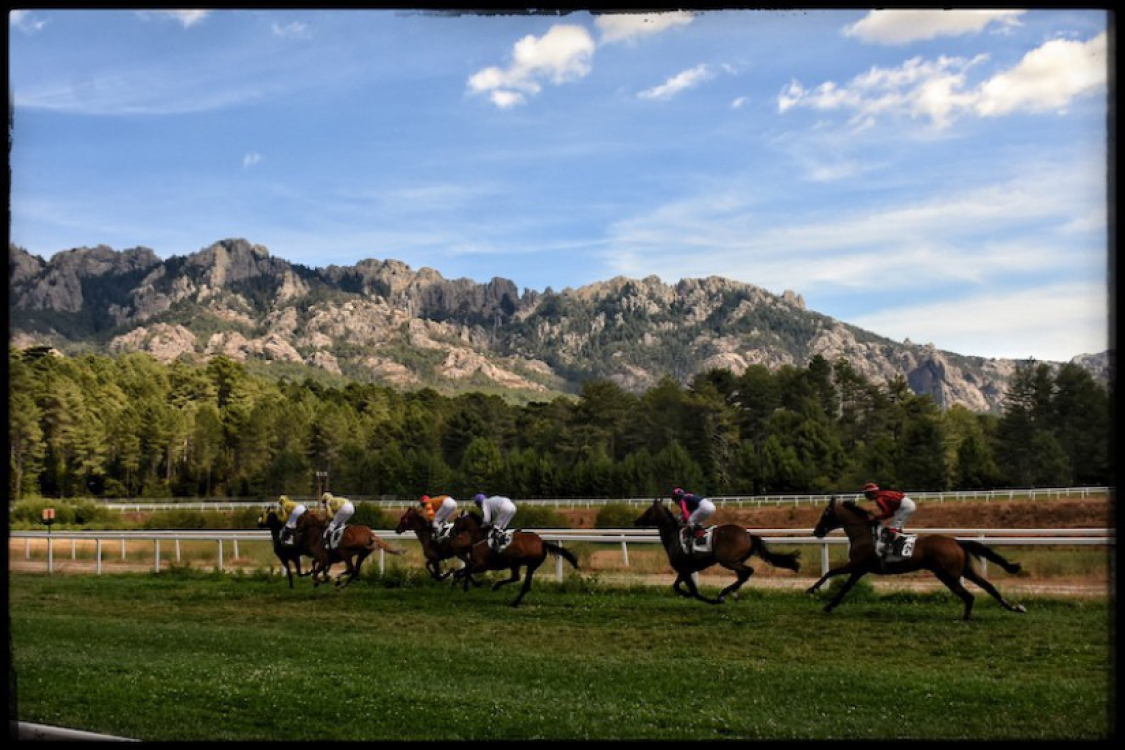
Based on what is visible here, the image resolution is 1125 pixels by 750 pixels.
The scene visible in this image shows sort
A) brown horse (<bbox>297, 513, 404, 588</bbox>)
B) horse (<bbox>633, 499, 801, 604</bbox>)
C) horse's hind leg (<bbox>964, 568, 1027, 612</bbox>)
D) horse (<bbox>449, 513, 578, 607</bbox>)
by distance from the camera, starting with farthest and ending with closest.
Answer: brown horse (<bbox>297, 513, 404, 588</bbox>) → horse (<bbox>449, 513, 578, 607</bbox>) → horse (<bbox>633, 499, 801, 604</bbox>) → horse's hind leg (<bbox>964, 568, 1027, 612</bbox>)

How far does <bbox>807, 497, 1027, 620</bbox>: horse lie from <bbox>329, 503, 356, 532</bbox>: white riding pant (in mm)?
9200

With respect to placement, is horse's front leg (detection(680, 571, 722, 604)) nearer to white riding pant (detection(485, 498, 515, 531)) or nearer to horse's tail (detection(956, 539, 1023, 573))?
white riding pant (detection(485, 498, 515, 531))

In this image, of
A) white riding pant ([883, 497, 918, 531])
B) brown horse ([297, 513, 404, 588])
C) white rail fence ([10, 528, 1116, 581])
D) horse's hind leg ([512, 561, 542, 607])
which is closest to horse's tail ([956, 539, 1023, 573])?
white riding pant ([883, 497, 918, 531])

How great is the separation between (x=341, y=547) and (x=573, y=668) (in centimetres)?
1020

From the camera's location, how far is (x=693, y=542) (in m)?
15.3

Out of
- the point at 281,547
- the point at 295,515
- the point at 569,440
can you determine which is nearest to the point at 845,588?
the point at 295,515

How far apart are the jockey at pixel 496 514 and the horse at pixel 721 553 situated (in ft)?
8.48

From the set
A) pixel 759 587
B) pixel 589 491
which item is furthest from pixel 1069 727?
pixel 589 491

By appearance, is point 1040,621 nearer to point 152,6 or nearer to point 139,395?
point 152,6

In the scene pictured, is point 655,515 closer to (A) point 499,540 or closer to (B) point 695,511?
(B) point 695,511

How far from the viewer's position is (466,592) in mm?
17984

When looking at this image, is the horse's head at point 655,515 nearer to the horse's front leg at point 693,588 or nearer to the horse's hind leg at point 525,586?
the horse's front leg at point 693,588

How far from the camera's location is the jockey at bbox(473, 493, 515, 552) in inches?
674

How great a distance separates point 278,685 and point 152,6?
7137mm
